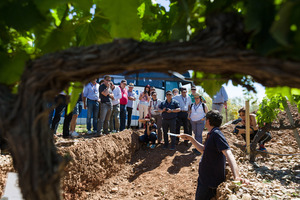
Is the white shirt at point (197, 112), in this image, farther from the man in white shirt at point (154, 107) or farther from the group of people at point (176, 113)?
the man in white shirt at point (154, 107)

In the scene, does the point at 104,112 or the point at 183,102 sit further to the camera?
the point at 183,102

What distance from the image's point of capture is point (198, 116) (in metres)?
6.80

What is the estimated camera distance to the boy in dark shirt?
7.68 meters

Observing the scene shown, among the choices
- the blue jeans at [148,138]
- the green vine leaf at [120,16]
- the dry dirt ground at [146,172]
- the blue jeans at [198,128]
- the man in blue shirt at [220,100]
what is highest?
the man in blue shirt at [220,100]

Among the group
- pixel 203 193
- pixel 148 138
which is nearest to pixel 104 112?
pixel 148 138

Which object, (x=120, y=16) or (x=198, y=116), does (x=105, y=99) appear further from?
(x=120, y=16)

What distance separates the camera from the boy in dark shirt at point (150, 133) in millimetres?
7683

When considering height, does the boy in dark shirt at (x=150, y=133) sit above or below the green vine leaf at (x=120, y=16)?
below

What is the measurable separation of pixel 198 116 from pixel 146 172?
221 centimetres

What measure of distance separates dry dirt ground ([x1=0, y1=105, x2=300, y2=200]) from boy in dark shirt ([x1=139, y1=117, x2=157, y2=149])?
0.21 m

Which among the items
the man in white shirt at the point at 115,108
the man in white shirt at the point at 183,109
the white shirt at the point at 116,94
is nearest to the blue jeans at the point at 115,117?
the man in white shirt at the point at 115,108

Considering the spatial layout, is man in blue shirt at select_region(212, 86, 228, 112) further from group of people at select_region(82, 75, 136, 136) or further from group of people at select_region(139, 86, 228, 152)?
group of people at select_region(82, 75, 136, 136)

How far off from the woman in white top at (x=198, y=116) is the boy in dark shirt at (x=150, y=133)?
4.52 feet

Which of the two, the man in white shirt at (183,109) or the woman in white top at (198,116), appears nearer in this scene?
the woman in white top at (198,116)
